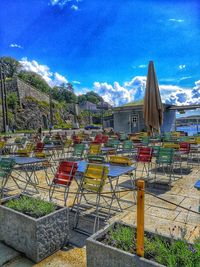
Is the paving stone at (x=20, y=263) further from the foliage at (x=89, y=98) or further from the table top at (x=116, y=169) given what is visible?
the foliage at (x=89, y=98)

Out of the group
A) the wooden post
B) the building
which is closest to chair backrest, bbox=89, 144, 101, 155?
the wooden post

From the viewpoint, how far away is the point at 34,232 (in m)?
2.70

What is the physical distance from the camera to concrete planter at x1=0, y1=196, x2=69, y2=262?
2727mm

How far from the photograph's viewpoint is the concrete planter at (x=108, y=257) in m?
2.04

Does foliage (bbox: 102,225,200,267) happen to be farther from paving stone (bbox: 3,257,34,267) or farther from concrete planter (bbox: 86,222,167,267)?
paving stone (bbox: 3,257,34,267)

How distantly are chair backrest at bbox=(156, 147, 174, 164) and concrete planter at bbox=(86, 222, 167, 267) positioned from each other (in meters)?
3.64

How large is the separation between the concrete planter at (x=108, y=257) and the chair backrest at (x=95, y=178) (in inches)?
43.3

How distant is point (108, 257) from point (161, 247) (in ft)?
1.58

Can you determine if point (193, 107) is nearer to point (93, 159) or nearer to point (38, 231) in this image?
point (93, 159)

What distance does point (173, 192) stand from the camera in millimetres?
5164

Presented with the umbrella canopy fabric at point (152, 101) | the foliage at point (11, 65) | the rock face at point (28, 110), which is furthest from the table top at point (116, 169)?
the foliage at point (11, 65)

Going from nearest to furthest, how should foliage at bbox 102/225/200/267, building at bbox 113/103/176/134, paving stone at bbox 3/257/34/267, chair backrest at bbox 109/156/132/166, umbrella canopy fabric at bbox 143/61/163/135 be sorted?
foliage at bbox 102/225/200/267 → paving stone at bbox 3/257/34/267 → chair backrest at bbox 109/156/132/166 → umbrella canopy fabric at bbox 143/61/163/135 → building at bbox 113/103/176/134

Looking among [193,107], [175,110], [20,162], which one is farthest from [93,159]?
[175,110]

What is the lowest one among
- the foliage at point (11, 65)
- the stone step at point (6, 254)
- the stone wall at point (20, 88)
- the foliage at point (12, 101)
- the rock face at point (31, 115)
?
the stone step at point (6, 254)
